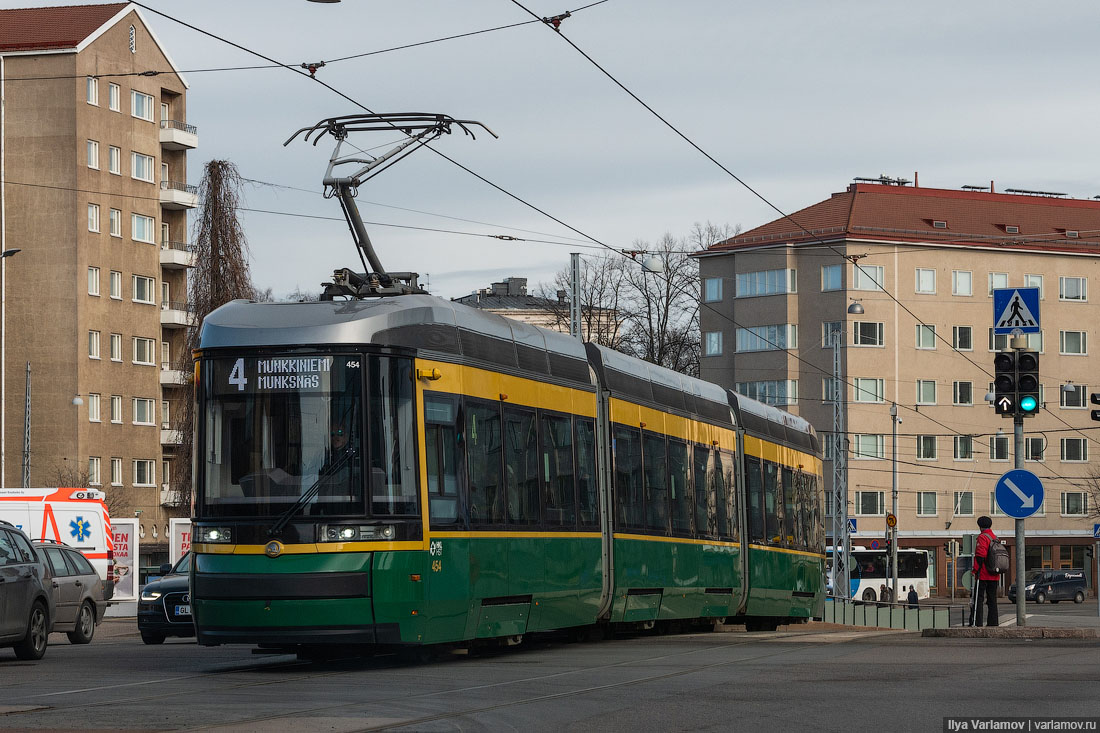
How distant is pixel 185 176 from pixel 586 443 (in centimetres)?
6383

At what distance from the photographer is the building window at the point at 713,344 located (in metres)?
89.0

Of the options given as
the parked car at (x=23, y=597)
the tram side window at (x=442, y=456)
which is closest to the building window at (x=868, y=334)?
the parked car at (x=23, y=597)

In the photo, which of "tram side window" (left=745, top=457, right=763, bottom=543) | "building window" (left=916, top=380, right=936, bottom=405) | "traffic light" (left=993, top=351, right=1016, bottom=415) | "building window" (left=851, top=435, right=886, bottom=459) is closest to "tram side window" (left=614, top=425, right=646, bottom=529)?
"traffic light" (left=993, top=351, right=1016, bottom=415)

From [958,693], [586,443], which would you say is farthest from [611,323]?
[958,693]

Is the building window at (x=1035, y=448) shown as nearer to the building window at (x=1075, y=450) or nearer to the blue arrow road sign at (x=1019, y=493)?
→ the building window at (x=1075, y=450)

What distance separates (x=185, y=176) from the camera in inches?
3108

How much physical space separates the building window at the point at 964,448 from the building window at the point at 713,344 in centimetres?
1286

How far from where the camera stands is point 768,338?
87.3 metres

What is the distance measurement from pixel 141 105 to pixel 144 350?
10.8m

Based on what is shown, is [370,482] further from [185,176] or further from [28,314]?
[185,176]

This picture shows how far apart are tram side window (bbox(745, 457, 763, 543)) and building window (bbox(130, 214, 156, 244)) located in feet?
175

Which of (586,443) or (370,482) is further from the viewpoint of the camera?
(586,443)

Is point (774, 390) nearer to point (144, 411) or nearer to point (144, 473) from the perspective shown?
point (144, 411)

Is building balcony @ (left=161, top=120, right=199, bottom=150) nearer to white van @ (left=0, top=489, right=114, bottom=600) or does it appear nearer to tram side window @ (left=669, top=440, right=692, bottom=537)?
white van @ (left=0, top=489, right=114, bottom=600)
